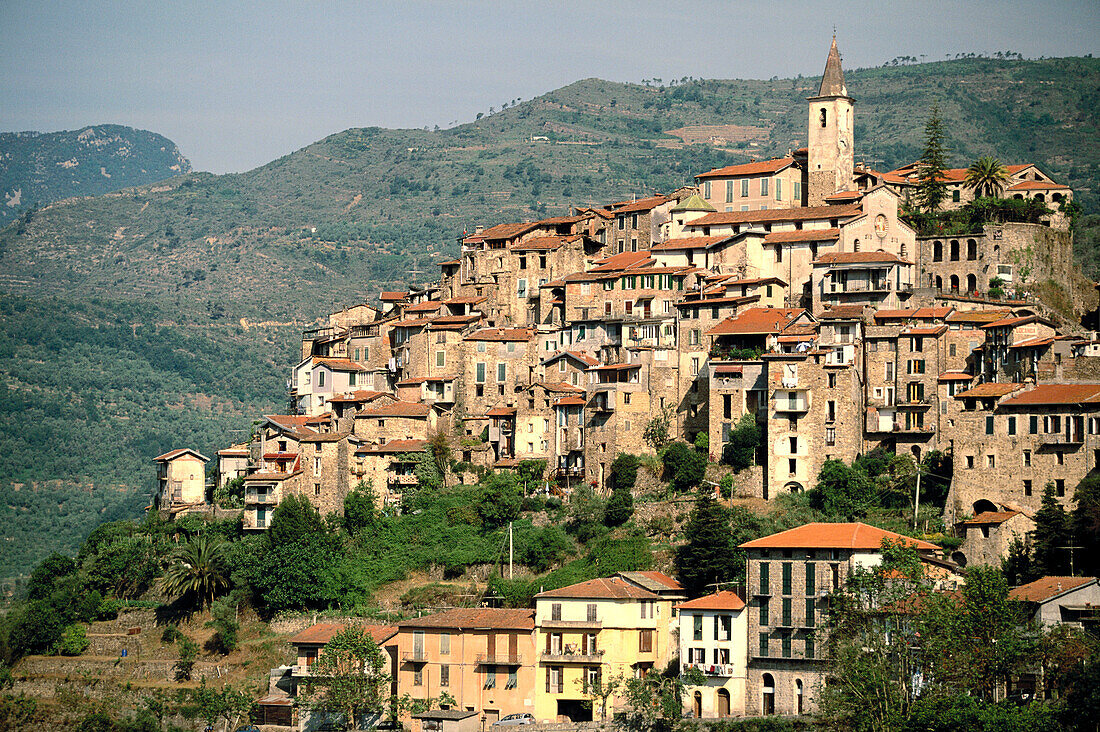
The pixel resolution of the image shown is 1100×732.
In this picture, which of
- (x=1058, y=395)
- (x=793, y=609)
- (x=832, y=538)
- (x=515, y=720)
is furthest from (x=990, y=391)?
(x=515, y=720)

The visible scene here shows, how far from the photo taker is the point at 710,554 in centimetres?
6594

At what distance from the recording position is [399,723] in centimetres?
6412

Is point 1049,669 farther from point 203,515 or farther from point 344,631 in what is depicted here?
point 203,515

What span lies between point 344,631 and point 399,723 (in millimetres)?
5496

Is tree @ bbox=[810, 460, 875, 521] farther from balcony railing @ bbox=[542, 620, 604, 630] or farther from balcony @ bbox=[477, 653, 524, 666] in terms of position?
balcony @ bbox=[477, 653, 524, 666]

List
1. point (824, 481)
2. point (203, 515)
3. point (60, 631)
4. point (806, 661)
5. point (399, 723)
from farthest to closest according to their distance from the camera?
point (203, 515) → point (60, 631) → point (824, 481) → point (399, 723) → point (806, 661)

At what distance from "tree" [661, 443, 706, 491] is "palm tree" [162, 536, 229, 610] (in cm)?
2261

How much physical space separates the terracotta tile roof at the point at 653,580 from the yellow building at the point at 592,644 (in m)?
0.62

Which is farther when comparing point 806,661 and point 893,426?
point 893,426

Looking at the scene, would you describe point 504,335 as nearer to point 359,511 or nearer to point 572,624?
point 359,511

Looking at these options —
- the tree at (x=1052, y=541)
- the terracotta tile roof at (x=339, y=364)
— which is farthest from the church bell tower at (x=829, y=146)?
the tree at (x=1052, y=541)

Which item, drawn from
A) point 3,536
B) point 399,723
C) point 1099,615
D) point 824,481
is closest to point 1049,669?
point 1099,615

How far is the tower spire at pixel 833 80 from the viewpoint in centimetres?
9363

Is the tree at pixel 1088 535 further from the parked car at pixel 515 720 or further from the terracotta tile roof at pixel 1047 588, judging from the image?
the parked car at pixel 515 720
